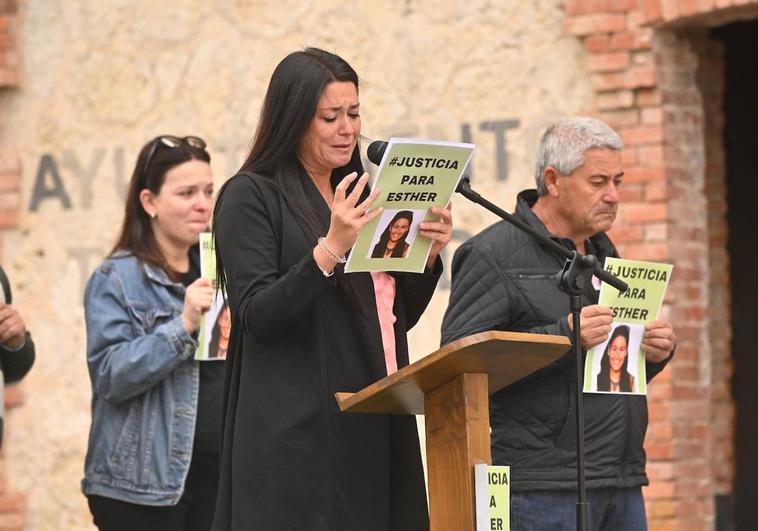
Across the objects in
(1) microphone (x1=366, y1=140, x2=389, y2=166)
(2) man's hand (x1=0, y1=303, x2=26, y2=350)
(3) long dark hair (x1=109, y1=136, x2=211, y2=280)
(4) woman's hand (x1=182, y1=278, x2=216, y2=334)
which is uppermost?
(3) long dark hair (x1=109, y1=136, x2=211, y2=280)

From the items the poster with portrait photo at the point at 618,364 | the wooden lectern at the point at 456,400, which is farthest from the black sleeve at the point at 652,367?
the wooden lectern at the point at 456,400

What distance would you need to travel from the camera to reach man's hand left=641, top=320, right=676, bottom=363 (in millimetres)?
4953

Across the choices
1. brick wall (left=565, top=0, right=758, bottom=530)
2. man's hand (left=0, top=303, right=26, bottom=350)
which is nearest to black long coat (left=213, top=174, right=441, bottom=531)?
man's hand (left=0, top=303, right=26, bottom=350)

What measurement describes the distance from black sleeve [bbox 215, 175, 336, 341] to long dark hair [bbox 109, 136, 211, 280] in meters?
1.80

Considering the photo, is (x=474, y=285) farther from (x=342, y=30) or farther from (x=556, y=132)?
(x=342, y=30)

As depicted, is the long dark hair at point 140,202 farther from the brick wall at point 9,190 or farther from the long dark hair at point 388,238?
the brick wall at point 9,190

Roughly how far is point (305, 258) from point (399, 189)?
28 centimetres

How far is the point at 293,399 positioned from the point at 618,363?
53.5 inches

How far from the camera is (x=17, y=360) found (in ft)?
18.5

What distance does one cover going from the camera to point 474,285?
4.91 m

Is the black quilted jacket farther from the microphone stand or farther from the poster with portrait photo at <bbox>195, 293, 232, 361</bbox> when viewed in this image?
the poster with portrait photo at <bbox>195, 293, 232, 361</bbox>

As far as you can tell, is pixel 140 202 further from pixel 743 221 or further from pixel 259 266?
pixel 743 221

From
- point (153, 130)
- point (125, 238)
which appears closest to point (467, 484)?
point (125, 238)

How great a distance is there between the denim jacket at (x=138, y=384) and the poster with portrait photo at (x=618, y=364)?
1456 millimetres
